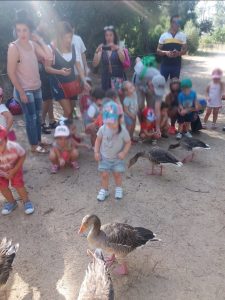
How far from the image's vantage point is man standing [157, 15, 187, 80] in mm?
6609

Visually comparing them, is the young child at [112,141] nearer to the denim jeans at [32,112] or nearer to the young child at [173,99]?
the denim jeans at [32,112]

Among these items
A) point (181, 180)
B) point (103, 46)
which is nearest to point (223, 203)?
point (181, 180)

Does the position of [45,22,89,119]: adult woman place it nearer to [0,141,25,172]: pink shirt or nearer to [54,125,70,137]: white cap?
[54,125,70,137]: white cap

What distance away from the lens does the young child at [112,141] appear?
12.9 feet

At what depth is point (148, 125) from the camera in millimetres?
6027

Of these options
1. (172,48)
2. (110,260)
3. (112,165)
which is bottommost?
(110,260)

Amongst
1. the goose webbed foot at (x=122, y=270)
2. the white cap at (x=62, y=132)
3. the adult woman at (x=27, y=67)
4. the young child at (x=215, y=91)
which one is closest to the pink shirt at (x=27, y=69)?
the adult woman at (x=27, y=67)

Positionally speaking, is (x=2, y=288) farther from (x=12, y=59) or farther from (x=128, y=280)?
(x=12, y=59)

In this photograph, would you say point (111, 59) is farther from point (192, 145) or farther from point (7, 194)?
point (7, 194)

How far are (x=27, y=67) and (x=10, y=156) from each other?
154cm

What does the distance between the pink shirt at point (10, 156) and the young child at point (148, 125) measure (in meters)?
2.80

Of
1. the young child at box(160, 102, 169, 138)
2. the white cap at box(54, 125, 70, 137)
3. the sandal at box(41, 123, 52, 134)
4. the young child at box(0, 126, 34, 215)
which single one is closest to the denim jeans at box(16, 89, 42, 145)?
the white cap at box(54, 125, 70, 137)

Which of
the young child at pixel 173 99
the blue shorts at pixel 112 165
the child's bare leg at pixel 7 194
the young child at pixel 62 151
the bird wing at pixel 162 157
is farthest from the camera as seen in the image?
the young child at pixel 173 99

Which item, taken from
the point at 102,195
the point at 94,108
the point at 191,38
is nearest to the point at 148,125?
the point at 94,108
